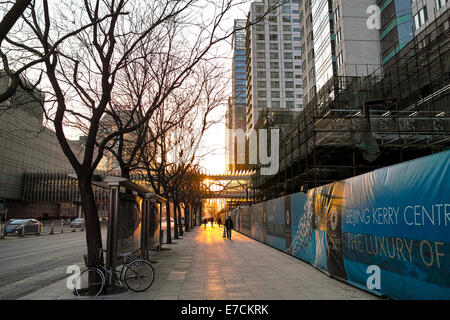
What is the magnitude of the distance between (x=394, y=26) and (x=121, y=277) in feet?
108

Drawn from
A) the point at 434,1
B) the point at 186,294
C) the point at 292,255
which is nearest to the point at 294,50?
the point at 434,1

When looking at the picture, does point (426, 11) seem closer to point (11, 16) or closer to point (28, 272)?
point (11, 16)

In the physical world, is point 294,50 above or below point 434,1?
above

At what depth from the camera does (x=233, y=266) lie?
11.2m

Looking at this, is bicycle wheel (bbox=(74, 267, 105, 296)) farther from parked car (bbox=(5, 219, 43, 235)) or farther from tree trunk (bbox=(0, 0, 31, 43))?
parked car (bbox=(5, 219, 43, 235))

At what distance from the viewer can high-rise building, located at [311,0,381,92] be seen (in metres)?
33.6

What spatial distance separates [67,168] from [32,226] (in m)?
58.5

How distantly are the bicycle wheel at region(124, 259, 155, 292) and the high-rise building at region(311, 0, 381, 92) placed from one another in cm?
2988

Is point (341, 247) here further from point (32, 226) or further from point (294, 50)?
point (294, 50)

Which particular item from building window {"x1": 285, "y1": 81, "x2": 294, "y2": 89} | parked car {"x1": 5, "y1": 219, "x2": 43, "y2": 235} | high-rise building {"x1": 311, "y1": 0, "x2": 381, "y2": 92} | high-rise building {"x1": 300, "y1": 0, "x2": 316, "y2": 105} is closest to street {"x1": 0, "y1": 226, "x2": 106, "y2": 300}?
parked car {"x1": 5, "y1": 219, "x2": 43, "y2": 235}

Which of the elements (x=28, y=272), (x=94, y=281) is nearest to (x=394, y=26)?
(x=94, y=281)

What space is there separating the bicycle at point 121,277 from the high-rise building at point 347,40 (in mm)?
29946

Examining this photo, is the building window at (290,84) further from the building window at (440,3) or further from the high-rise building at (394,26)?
the building window at (440,3)

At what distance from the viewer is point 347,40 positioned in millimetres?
34125
